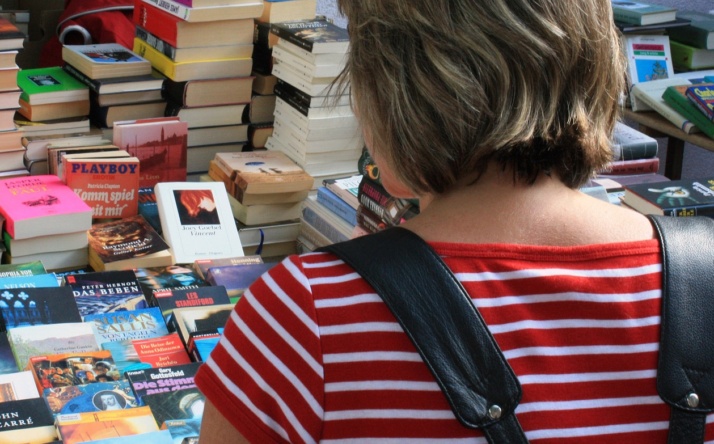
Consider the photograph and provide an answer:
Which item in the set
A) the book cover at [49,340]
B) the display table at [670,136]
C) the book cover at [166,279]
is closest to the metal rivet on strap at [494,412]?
the book cover at [49,340]

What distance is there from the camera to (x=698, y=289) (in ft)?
2.94

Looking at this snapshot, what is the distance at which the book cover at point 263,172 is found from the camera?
9.07 ft

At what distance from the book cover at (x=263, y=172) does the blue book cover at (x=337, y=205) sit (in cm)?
8

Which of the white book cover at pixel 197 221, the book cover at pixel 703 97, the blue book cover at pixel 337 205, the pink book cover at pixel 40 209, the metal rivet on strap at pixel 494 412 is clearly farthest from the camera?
the book cover at pixel 703 97

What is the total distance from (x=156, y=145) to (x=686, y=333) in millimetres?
2204

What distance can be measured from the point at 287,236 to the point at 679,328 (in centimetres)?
207

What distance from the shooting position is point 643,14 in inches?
143

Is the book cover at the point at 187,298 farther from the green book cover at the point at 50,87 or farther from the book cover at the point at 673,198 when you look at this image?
the book cover at the point at 673,198

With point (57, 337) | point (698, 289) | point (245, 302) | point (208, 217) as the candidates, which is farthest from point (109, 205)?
point (698, 289)

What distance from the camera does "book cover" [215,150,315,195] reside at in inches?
109

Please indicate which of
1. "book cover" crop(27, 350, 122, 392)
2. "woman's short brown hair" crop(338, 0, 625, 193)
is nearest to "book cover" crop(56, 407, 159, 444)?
"book cover" crop(27, 350, 122, 392)

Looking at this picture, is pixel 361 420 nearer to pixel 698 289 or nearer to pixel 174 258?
pixel 698 289

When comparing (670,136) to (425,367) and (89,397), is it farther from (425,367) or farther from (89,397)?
(425,367)

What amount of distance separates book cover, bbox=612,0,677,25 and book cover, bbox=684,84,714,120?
52 centimetres
